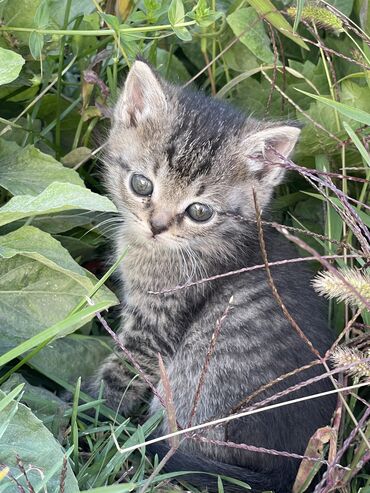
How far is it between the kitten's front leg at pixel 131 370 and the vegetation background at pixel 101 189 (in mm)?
80

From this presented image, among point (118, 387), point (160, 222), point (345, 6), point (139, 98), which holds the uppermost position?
point (345, 6)

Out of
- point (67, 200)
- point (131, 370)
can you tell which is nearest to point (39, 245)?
point (67, 200)

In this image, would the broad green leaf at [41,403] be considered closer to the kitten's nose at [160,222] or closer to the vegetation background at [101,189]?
the vegetation background at [101,189]

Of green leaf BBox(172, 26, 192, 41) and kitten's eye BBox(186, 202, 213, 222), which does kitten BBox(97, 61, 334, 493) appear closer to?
kitten's eye BBox(186, 202, 213, 222)

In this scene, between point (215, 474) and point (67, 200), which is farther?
point (215, 474)

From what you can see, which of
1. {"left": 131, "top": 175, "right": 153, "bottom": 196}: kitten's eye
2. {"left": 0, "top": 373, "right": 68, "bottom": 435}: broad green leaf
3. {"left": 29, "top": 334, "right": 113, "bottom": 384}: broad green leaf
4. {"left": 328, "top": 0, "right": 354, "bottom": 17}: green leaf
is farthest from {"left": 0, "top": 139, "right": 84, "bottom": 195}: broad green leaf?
{"left": 328, "top": 0, "right": 354, "bottom": 17}: green leaf

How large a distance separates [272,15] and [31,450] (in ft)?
6.09

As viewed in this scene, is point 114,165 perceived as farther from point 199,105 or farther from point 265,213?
point 265,213

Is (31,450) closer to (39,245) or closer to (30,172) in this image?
(39,245)

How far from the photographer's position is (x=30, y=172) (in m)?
2.96

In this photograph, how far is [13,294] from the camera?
107 inches

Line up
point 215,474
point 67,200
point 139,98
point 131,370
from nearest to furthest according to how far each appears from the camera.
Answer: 1. point 67,200
2. point 215,474
3. point 131,370
4. point 139,98

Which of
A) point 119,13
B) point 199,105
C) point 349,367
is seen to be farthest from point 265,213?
point 349,367

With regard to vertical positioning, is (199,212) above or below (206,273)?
above
